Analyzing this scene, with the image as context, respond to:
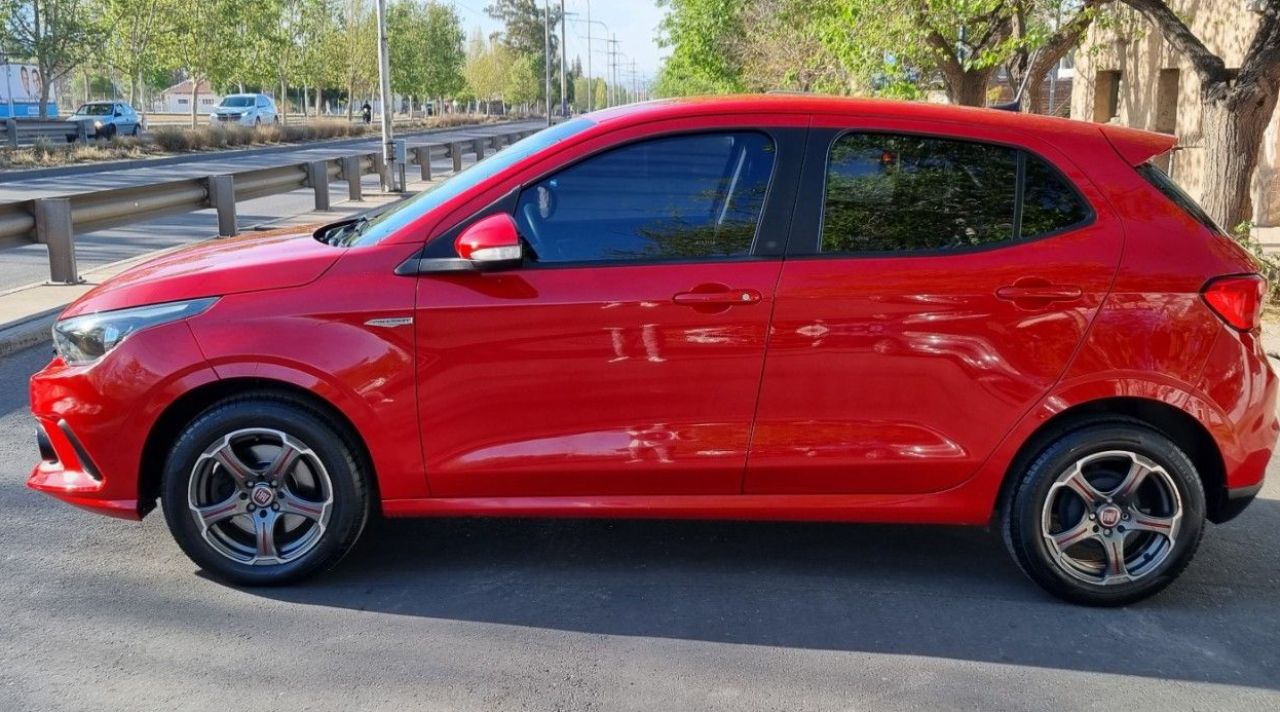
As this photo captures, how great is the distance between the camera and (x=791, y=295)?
13.2 feet

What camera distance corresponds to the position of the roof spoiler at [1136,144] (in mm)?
4211

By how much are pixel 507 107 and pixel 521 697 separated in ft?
516

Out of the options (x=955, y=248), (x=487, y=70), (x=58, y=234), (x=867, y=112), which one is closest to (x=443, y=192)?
(x=867, y=112)

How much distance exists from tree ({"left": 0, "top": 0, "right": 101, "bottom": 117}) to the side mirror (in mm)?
44596

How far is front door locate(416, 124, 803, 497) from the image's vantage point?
13.2 ft

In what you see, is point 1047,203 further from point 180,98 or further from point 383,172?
point 180,98

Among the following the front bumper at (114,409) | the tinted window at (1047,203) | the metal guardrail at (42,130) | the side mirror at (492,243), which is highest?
the metal guardrail at (42,130)

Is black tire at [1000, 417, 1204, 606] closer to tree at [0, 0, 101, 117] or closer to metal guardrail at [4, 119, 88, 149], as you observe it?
metal guardrail at [4, 119, 88, 149]

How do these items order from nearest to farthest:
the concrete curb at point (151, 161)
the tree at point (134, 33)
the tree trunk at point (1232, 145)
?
the tree trunk at point (1232, 145), the concrete curb at point (151, 161), the tree at point (134, 33)

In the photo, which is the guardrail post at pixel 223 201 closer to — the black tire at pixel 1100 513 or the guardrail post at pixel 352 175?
the guardrail post at pixel 352 175

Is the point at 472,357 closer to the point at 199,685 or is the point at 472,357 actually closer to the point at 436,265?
the point at 436,265

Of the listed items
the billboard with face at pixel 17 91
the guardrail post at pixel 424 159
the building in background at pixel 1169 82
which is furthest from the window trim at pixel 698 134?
the billboard with face at pixel 17 91

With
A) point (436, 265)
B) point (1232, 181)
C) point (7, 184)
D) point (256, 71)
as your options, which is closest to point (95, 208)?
point (436, 265)

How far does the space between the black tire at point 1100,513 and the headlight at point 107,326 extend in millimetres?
2983
